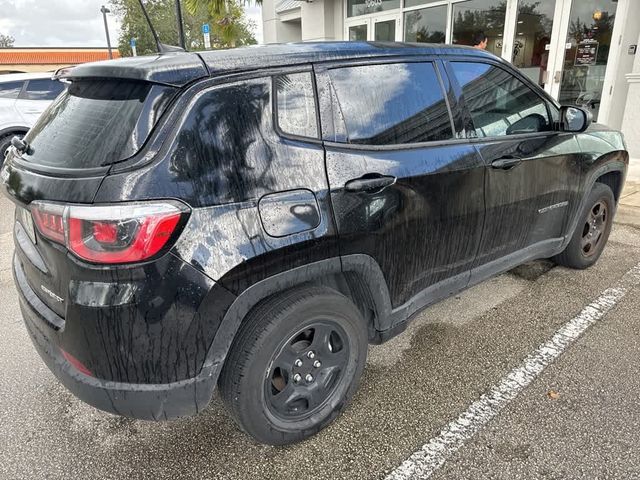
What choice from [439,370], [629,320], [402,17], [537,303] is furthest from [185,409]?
[402,17]

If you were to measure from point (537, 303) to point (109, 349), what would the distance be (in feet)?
9.80

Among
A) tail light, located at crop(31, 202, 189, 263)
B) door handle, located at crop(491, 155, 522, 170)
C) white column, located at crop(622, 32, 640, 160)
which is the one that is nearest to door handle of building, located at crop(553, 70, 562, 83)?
white column, located at crop(622, 32, 640, 160)

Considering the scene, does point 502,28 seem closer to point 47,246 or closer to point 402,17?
point 402,17

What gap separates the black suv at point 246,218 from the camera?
5.45ft

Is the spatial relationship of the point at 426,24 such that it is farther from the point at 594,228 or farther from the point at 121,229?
the point at 121,229

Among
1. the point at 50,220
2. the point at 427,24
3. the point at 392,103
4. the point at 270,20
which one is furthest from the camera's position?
the point at 270,20

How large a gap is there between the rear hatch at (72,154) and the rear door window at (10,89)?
723cm

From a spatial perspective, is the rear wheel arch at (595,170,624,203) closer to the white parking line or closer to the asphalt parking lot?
the white parking line

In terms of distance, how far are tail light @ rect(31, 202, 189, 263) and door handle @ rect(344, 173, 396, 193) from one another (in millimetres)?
761

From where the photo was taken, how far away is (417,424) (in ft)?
7.52

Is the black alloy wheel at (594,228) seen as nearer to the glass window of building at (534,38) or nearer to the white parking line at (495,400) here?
the white parking line at (495,400)

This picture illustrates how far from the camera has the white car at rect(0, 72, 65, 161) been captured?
7727mm

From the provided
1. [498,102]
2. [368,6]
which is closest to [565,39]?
[368,6]

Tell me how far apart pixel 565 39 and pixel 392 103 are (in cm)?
686
